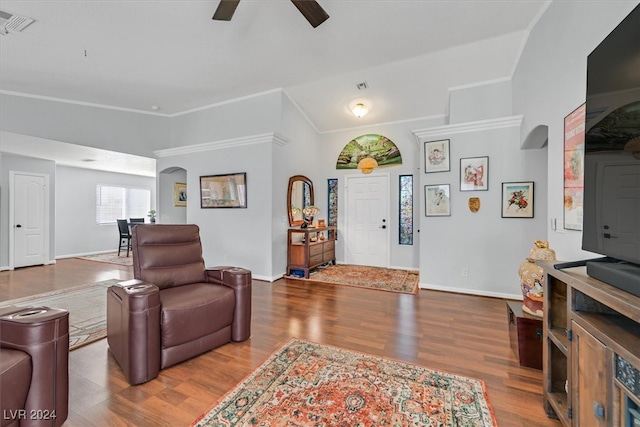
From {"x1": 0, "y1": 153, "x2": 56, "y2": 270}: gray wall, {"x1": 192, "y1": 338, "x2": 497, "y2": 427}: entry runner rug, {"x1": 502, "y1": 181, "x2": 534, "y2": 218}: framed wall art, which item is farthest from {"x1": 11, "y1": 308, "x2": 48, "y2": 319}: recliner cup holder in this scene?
{"x1": 0, "y1": 153, "x2": 56, "y2": 270}: gray wall

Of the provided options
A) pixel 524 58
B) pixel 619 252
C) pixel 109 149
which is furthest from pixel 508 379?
pixel 109 149

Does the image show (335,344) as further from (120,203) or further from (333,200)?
(120,203)

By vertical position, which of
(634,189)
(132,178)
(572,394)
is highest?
(132,178)

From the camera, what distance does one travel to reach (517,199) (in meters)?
3.66

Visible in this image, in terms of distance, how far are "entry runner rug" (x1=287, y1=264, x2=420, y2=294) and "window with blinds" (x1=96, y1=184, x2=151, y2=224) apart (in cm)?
703

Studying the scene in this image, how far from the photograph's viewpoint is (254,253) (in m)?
4.81

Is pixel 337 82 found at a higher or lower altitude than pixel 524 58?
higher

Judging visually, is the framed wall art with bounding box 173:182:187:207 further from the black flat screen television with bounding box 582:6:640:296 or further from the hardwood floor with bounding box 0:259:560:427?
the black flat screen television with bounding box 582:6:640:296

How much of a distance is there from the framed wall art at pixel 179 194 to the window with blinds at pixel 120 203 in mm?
3380

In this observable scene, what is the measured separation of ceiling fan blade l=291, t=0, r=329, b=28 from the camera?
2185mm

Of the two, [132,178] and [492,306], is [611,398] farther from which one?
[132,178]

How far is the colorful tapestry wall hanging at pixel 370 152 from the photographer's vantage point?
5741 mm

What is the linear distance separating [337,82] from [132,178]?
7680 millimetres

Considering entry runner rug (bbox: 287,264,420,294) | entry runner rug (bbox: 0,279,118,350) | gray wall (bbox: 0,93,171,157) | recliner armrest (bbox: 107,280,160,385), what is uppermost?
gray wall (bbox: 0,93,171,157)
